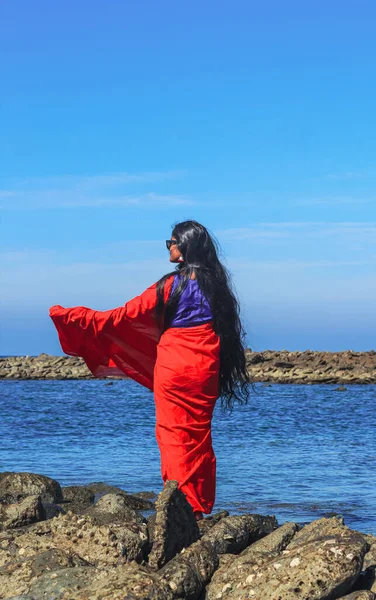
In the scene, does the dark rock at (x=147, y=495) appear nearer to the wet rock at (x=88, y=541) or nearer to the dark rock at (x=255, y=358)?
the wet rock at (x=88, y=541)

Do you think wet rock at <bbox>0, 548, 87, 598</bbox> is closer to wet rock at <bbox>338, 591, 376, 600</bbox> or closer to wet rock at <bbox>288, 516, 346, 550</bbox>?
wet rock at <bbox>288, 516, 346, 550</bbox>

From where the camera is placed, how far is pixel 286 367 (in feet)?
132

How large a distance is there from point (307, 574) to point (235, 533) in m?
1.64

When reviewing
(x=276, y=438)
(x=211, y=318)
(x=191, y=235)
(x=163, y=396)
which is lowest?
(x=276, y=438)

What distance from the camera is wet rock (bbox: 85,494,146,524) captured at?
678 cm

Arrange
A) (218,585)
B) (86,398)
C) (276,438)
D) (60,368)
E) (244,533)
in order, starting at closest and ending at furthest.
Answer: (218,585) → (244,533) → (276,438) → (86,398) → (60,368)

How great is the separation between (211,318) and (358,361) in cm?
3555

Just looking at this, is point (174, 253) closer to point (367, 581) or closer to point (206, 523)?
point (206, 523)

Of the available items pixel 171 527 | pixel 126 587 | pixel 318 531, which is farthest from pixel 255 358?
pixel 126 587

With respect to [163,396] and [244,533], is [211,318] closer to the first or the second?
[163,396]

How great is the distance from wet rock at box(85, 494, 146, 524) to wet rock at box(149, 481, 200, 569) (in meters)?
0.89

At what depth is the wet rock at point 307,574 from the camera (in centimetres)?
457

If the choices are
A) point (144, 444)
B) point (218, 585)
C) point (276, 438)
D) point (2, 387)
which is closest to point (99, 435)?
point (144, 444)

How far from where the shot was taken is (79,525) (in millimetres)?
5707
